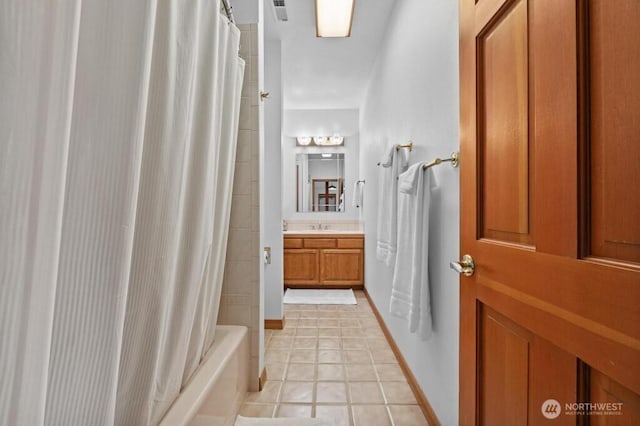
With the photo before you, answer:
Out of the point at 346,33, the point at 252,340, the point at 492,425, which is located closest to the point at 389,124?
the point at 346,33

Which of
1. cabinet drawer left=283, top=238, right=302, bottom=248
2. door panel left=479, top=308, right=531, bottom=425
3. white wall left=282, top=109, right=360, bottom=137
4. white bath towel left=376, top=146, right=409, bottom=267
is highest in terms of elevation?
white wall left=282, top=109, right=360, bottom=137

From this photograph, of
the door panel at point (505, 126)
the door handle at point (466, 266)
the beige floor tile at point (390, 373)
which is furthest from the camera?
the beige floor tile at point (390, 373)

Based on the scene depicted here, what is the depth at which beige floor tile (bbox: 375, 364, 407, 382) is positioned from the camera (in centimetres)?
193

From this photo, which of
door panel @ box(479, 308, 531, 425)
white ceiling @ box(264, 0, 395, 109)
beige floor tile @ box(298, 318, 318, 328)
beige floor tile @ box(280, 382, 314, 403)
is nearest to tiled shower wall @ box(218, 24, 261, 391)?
beige floor tile @ box(280, 382, 314, 403)

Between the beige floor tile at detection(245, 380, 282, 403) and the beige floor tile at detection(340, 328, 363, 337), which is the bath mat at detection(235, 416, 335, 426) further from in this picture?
the beige floor tile at detection(340, 328, 363, 337)

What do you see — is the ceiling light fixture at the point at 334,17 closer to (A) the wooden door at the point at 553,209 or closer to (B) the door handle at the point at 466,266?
(A) the wooden door at the point at 553,209

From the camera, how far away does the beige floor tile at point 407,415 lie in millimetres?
1539

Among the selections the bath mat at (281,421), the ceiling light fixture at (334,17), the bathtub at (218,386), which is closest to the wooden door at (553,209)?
the bath mat at (281,421)

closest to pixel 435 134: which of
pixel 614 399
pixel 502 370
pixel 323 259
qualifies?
pixel 502 370

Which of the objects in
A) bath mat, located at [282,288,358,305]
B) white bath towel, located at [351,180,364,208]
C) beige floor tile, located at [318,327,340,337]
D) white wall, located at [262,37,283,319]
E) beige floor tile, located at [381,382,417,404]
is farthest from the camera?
white bath towel, located at [351,180,364,208]

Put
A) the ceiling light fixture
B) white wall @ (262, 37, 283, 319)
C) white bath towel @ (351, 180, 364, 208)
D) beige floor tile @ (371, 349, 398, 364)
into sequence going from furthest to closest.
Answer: white bath towel @ (351, 180, 364, 208) < white wall @ (262, 37, 283, 319) < the ceiling light fixture < beige floor tile @ (371, 349, 398, 364)

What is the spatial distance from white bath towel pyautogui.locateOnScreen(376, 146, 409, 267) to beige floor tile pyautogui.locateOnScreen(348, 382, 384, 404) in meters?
0.76

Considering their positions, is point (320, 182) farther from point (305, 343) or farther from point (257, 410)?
point (257, 410)

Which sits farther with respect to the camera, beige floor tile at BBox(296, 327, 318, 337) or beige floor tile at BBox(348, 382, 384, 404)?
beige floor tile at BBox(296, 327, 318, 337)
